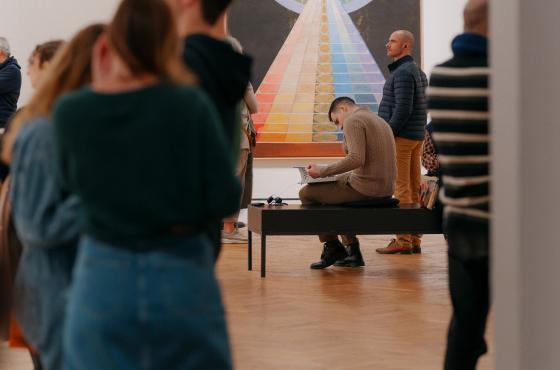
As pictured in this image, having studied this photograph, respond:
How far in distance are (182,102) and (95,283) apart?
43 cm

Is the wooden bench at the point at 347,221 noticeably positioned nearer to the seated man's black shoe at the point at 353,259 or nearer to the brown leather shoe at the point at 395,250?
the seated man's black shoe at the point at 353,259

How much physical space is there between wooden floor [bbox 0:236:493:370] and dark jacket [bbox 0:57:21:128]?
7.69ft

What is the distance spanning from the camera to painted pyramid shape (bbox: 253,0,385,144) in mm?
12484

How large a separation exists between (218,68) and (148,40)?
1.02 feet

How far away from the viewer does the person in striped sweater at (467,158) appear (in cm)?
295

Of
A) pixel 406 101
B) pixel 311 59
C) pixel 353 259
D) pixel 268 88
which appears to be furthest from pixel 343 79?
pixel 353 259

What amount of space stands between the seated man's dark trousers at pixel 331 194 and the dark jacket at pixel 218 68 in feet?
16.4

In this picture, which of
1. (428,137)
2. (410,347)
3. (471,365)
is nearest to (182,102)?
(471,365)

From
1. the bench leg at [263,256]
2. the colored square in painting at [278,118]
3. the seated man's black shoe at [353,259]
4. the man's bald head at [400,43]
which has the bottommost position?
the seated man's black shoe at [353,259]

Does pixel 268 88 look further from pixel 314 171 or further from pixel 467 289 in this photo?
pixel 467 289

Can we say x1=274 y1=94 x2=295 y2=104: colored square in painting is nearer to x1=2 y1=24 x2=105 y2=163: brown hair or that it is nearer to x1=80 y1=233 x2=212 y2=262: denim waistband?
x1=2 y1=24 x2=105 y2=163: brown hair

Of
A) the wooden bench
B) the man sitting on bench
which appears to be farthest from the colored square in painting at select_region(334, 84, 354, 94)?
the wooden bench

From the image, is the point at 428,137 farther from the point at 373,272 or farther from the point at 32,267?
the point at 32,267

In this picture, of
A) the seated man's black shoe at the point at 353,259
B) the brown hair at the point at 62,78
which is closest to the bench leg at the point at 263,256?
the seated man's black shoe at the point at 353,259
